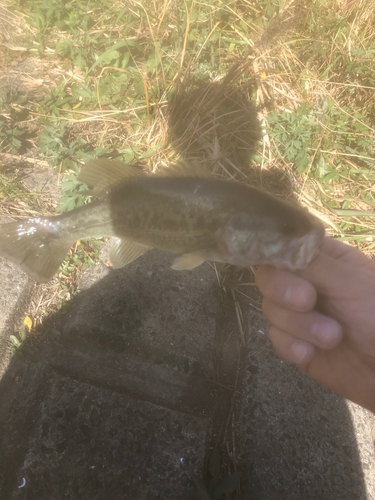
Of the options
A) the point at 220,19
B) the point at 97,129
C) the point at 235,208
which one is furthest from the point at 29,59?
the point at 235,208

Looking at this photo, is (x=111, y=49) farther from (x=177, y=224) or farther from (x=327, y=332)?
(x=327, y=332)

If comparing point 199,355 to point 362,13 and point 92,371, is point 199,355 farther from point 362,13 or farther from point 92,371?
point 362,13

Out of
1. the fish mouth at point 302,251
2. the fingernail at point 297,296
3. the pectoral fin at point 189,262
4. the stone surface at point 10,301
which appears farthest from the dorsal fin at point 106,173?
the stone surface at point 10,301

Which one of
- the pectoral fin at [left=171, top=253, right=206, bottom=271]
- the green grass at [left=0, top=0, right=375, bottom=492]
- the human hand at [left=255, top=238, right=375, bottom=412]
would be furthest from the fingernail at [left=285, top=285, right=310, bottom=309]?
the green grass at [left=0, top=0, right=375, bottom=492]

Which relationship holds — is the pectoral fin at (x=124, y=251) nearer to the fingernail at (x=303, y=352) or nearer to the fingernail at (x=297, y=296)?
the fingernail at (x=297, y=296)

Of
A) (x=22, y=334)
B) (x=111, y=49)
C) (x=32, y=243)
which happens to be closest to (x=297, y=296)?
(x=32, y=243)

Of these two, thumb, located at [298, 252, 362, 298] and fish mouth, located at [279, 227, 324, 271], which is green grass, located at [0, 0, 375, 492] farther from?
fish mouth, located at [279, 227, 324, 271]
